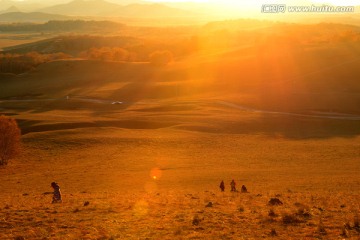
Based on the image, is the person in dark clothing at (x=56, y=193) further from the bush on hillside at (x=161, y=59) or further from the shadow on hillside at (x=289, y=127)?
the bush on hillside at (x=161, y=59)

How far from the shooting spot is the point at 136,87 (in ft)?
319

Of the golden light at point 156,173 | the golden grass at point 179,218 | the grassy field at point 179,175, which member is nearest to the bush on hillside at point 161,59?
the grassy field at point 179,175

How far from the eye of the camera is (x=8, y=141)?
4225cm

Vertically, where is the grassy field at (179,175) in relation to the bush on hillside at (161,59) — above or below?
below

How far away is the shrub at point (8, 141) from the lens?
137ft

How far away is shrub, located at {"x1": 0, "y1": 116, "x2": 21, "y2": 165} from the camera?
41.8 m

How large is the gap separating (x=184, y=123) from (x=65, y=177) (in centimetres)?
2725

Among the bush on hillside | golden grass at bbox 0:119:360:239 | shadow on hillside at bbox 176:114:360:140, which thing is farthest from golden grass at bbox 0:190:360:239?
the bush on hillside

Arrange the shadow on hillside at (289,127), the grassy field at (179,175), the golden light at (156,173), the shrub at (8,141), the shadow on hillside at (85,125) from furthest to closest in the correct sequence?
the shadow on hillside at (85,125), the shadow on hillside at (289,127), the shrub at (8,141), the golden light at (156,173), the grassy field at (179,175)

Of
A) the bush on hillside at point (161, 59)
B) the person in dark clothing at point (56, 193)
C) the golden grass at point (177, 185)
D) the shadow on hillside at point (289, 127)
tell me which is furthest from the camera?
the bush on hillside at point (161, 59)

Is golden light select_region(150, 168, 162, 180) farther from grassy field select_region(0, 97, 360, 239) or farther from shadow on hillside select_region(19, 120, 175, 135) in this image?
shadow on hillside select_region(19, 120, 175, 135)

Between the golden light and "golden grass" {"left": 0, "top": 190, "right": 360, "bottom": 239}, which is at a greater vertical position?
A: "golden grass" {"left": 0, "top": 190, "right": 360, "bottom": 239}

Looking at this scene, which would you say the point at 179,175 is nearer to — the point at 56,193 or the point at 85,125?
the point at 56,193

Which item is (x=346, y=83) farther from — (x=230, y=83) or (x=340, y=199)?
(x=340, y=199)
